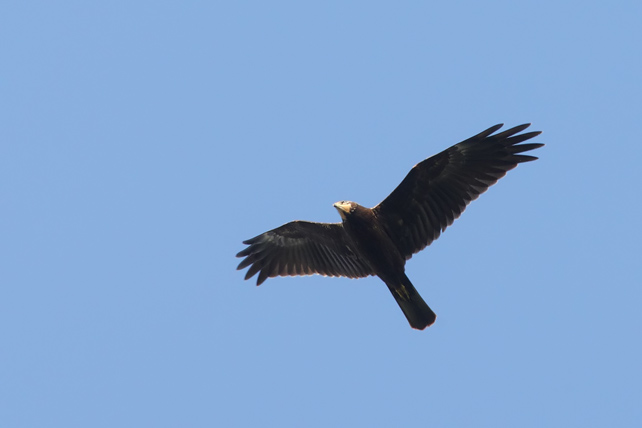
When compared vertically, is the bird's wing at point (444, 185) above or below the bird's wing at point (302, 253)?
below

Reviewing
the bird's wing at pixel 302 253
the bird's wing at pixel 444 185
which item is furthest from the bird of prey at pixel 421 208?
the bird's wing at pixel 302 253

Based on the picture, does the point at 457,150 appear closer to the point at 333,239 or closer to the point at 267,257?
the point at 333,239

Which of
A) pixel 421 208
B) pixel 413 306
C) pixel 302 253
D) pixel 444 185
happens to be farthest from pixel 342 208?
pixel 302 253

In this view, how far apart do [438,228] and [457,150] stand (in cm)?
137

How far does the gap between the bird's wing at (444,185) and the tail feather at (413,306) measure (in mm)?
586

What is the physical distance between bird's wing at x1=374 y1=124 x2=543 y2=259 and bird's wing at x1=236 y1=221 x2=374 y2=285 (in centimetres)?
110

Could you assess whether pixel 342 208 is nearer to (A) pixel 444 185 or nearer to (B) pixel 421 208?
(B) pixel 421 208

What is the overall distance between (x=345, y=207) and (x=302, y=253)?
258 centimetres

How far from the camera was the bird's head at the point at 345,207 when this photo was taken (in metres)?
15.4

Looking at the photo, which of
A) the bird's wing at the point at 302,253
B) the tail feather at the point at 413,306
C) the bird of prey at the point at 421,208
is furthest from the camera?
the bird's wing at the point at 302,253

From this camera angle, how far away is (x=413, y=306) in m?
16.1

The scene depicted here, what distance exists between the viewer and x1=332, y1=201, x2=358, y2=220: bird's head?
15.4 m

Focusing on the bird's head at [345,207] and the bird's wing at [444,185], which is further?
the bird's wing at [444,185]

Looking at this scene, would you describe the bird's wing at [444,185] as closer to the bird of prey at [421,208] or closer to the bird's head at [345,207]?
the bird of prey at [421,208]
